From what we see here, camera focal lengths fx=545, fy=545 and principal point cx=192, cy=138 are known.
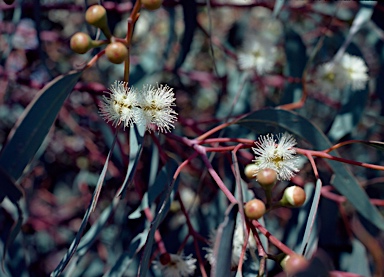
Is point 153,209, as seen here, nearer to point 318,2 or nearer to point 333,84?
point 333,84

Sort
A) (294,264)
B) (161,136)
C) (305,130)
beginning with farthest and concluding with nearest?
(161,136) < (305,130) < (294,264)

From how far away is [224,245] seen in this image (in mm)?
879

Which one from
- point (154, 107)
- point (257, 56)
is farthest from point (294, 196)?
point (257, 56)

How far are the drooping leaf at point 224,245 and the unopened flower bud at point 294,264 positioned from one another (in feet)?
0.30

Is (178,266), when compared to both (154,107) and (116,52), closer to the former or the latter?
(154,107)

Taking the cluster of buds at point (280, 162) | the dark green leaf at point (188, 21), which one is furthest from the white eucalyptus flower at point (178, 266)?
the dark green leaf at point (188, 21)

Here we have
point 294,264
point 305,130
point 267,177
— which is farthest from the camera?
point 305,130

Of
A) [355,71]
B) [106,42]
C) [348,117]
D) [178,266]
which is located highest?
[106,42]

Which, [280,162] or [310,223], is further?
[280,162]

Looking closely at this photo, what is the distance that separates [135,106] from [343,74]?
0.85 metres

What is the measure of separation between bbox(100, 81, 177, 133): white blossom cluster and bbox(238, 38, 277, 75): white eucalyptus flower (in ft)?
2.35

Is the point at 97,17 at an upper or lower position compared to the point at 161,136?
upper

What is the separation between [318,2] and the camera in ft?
7.16

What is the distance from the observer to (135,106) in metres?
0.99
